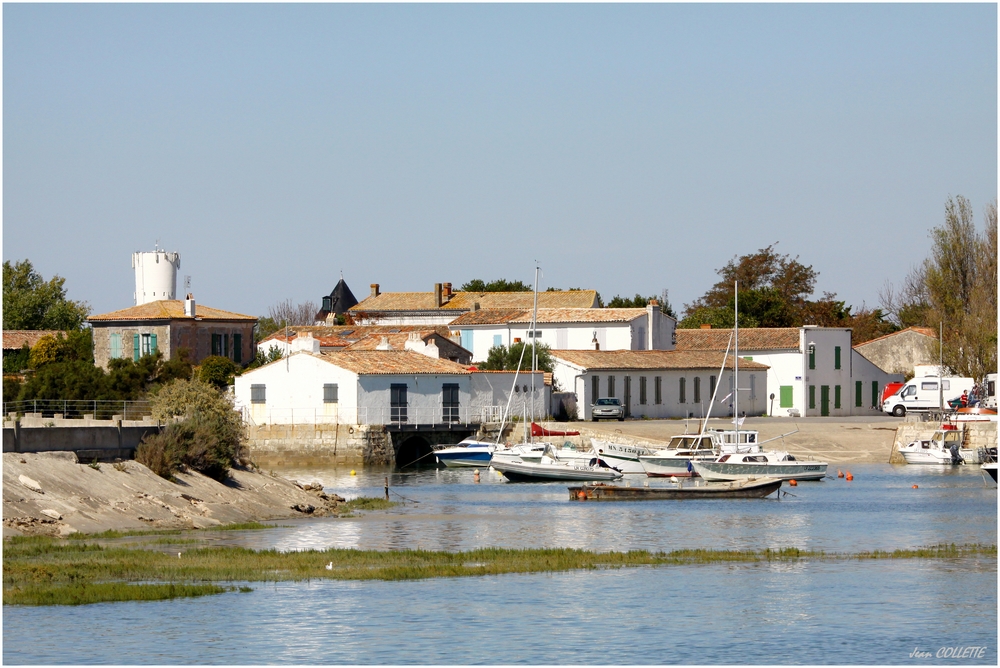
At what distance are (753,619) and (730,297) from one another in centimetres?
8667

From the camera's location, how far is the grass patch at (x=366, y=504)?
39219mm

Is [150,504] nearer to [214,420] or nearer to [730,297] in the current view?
[214,420]

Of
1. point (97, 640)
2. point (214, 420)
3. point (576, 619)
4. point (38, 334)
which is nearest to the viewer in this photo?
point (97, 640)

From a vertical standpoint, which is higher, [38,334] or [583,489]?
[38,334]

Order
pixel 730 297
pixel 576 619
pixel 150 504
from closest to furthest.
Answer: pixel 576 619 < pixel 150 504 < pixel 730 297

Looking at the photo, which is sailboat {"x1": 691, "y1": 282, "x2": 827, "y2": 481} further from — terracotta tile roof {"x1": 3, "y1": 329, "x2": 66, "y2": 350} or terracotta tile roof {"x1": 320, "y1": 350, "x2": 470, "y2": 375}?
terracotta tile roof {"x1": 3, "y1": 329, "x2": 66, "y2": 350}

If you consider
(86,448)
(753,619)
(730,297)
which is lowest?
(753,619)

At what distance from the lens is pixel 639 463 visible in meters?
52.0

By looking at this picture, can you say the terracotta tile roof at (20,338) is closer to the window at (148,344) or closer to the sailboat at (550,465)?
the window at (148,344)

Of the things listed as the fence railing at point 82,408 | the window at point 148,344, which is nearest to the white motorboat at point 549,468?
the fence railing at point 82,408

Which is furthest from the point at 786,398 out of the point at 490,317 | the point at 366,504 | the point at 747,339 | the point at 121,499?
the point at 121,499

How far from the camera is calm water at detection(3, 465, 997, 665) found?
1988 cm

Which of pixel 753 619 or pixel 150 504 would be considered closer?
pixel 753 619

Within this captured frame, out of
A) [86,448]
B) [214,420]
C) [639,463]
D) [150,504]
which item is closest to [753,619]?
[150,504]
